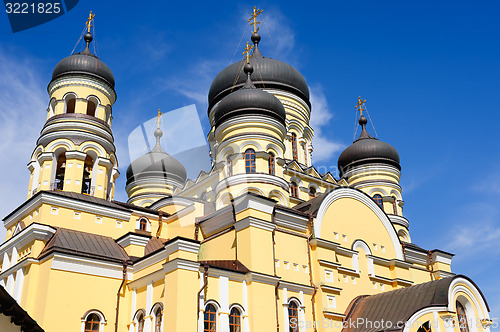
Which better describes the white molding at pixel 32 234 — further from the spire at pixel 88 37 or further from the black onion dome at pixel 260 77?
the black onion dome at pixel 260 77

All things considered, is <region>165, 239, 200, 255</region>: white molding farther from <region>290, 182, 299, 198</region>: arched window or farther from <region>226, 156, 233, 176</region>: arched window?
<region>290, 182, 299, 198</region>: arched window

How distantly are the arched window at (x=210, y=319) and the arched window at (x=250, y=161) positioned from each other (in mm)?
5260

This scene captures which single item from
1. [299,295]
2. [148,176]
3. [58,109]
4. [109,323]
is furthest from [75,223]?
[148,176]

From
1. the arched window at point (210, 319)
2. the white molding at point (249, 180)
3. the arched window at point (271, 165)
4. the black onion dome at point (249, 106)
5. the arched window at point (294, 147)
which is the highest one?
the arched window at point (294, 147)

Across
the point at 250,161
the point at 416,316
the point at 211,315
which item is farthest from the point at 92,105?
the point at 416,316

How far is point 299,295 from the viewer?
14.0 meters

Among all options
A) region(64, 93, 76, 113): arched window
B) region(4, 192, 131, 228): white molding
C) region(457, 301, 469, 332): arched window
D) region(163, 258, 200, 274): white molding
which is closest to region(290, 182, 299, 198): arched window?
region(4, 192, 131, 228): white molding

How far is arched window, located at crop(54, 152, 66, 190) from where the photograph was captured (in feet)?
53.9

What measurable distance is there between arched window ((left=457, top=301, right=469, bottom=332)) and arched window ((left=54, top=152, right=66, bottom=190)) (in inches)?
490

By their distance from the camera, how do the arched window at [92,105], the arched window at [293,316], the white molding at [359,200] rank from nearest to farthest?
the arched window at [293,316]
the white molding at [359,200]
the arched window at [92,105]

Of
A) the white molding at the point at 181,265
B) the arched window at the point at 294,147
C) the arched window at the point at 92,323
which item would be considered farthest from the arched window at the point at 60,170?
the arched window at the point at 294,147

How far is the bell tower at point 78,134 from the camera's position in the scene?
52.7ft

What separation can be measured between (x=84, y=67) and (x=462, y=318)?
14.2 m

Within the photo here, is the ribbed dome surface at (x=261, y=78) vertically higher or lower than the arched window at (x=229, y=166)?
higher
